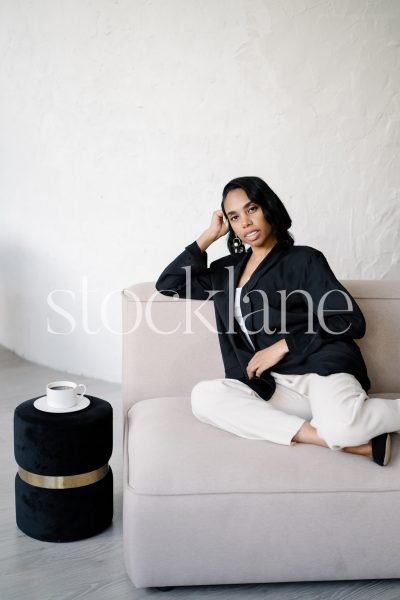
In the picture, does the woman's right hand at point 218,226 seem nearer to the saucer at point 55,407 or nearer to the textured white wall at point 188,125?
the saucer at point 55,407

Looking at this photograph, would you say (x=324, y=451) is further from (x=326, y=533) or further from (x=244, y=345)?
(x=244, y=345)

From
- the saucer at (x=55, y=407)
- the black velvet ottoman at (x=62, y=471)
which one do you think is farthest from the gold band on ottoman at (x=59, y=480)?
the saucer at (x=55, y=407)

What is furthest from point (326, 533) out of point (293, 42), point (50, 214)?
point (50, 214)

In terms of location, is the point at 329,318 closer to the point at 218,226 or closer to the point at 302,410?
the point at 302,410

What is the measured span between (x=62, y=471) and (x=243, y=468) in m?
0.53

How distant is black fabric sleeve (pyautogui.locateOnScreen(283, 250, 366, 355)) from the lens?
203 centimetres

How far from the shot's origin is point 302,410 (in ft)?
6.61

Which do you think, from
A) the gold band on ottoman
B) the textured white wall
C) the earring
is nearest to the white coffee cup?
the gold band on ottoman

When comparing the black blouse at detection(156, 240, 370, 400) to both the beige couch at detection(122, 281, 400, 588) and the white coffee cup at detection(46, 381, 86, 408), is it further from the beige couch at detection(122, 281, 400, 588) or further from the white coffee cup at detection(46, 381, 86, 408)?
the white coffee cup at detection(46, 381, 86, 408)

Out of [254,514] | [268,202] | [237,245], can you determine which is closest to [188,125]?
[237,245]

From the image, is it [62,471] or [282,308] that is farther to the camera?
[282,308]

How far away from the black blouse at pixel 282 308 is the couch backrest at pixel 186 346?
0.08 meters

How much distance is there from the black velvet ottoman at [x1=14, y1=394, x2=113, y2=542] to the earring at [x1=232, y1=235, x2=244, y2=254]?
2.48 ft

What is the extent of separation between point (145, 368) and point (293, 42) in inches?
69.9
